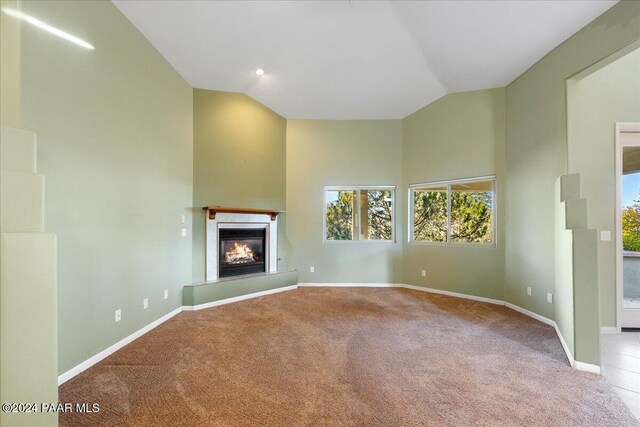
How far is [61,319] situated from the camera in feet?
7.23

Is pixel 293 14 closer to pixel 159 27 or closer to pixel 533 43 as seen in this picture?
pixel 159 27

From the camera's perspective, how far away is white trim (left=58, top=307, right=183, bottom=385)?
88.3 inches

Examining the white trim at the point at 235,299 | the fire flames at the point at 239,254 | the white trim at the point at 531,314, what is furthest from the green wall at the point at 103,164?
the white trim at the point at 531,314

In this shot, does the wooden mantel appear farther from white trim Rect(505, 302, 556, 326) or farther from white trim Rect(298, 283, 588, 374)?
white trim Rect(505, 302, 556, 326)

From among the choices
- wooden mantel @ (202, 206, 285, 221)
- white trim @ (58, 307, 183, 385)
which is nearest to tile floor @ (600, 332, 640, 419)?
white trim @ (58, 307, 183, 385)

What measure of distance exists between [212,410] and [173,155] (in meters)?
3.19

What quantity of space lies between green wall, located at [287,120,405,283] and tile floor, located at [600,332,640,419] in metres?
3.08

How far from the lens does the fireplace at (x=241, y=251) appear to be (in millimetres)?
4719

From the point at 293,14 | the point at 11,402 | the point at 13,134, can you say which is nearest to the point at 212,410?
the point at 11,402

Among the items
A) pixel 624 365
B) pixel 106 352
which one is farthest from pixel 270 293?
pixel 624 365

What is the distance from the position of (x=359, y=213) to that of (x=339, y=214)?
0.42 meters

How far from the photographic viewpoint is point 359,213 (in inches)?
230

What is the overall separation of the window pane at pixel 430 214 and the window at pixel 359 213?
482mm

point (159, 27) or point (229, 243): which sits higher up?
point (159, 27)
